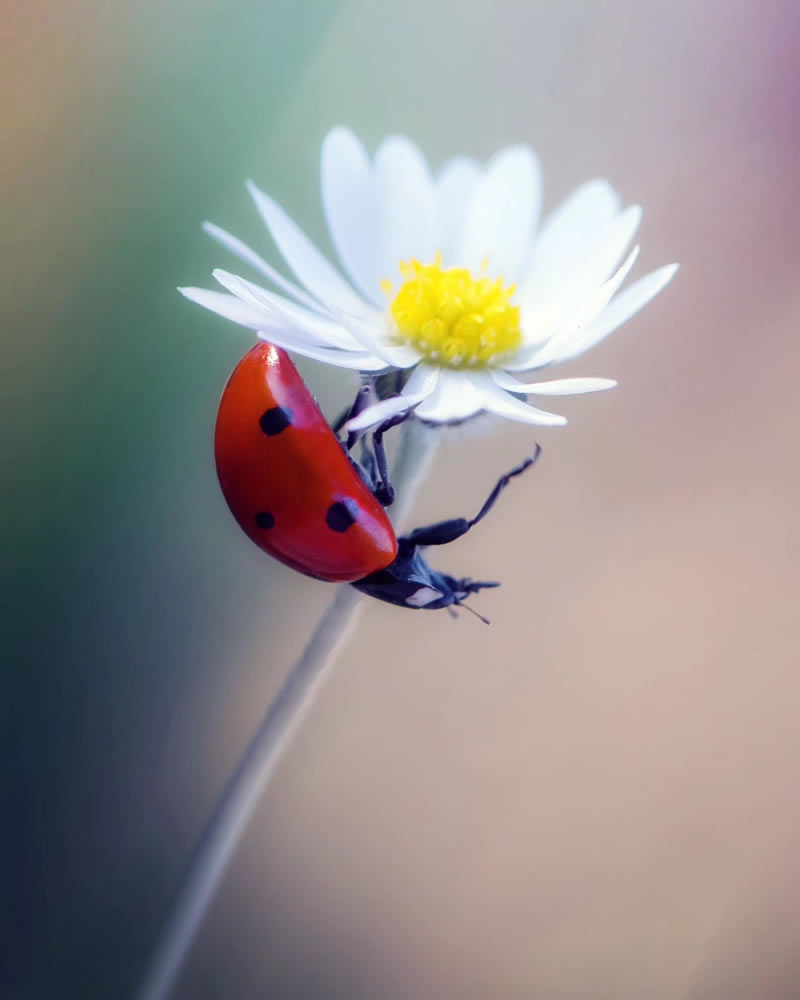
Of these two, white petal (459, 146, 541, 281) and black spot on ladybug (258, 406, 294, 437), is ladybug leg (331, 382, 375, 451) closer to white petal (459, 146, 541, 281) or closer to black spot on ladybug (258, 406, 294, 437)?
black spot on ladybug (258, 406, 294, 437)

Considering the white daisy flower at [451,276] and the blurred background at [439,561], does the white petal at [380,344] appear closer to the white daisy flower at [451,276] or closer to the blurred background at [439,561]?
the white daisy flower at [451,276]

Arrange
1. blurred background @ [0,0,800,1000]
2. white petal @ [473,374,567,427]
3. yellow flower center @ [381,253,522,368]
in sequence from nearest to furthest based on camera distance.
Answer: white petal @ [473,374,567,427], yellow flower center @ [381,253,522,368], blurred background @ [0,0,800,1000]

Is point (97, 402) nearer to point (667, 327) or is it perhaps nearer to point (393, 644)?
point (393, 644)

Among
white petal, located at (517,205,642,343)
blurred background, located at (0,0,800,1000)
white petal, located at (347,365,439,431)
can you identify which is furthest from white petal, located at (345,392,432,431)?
blurred background, located at (0,0,800,1000)

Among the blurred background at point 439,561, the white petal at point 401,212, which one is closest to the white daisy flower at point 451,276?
the white petal at point 401,212

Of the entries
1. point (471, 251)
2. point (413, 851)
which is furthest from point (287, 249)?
point (413, 851)
